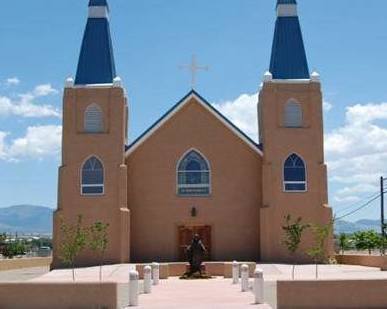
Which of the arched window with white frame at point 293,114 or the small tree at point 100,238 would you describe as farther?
the arched window with white frame at point 293,114

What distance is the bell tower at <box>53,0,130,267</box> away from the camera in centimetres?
3516

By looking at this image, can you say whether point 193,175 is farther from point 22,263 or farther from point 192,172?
point 22,263

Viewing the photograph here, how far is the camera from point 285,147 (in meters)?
36.1

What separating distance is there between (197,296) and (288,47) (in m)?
20.0

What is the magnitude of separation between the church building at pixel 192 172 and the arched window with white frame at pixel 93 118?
0.05m

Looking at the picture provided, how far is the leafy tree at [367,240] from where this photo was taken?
46.7m

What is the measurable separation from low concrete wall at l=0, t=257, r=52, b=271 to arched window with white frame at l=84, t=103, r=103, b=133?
8.35 meters

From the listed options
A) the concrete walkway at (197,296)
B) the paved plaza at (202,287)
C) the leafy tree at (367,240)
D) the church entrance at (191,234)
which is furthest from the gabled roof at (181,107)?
the leafy tree at (367,240)

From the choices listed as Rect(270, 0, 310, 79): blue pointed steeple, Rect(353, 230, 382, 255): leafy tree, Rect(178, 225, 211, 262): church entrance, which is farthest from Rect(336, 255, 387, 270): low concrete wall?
Result: Rect(353, 230, 382, 255): leafy tree

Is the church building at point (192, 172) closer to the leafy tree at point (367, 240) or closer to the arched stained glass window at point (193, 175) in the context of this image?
the arched stained glass window at point (193, 175)

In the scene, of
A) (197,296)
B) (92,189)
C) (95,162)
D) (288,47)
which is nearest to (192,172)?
(95,162)

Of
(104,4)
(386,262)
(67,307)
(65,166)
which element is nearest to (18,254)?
(65,166)

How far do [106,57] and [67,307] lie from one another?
21.9 m

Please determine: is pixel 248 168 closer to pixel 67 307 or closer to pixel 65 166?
pixel 65 166
